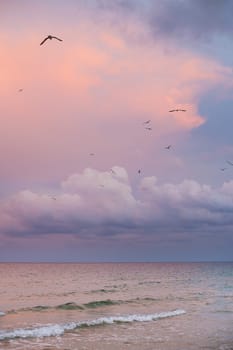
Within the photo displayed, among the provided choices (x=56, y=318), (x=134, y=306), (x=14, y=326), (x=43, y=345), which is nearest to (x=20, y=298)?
(x=134, y=306)

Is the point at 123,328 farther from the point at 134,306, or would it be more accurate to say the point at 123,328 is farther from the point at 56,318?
the point at 134,306

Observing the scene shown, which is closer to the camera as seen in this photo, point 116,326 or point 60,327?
point 60,327

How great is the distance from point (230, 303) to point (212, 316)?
1250 cm

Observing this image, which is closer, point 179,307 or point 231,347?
point 231,347

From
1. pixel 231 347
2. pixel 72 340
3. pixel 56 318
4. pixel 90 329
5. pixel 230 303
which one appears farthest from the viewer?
pixel 230 303

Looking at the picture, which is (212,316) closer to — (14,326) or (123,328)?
(123,328)

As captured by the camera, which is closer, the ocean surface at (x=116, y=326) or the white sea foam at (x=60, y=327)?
the ocean surface at (x=116, y=326)

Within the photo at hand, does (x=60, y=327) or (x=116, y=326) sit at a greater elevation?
(x=60, y=327)

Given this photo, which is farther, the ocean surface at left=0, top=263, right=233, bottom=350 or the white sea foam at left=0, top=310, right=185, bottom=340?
the white sea foam at left=0, top=310, right=185, bottom=340

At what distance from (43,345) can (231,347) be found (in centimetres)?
1019

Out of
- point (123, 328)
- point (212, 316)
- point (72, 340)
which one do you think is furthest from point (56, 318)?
point (212, 316)

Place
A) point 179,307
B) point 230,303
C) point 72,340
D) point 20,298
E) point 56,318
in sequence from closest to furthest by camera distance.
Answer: point 72,340
point 56,318
point 179,307
point 230,303
point 20,298

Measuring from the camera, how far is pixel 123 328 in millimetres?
→ 31016

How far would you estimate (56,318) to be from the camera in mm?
36188
